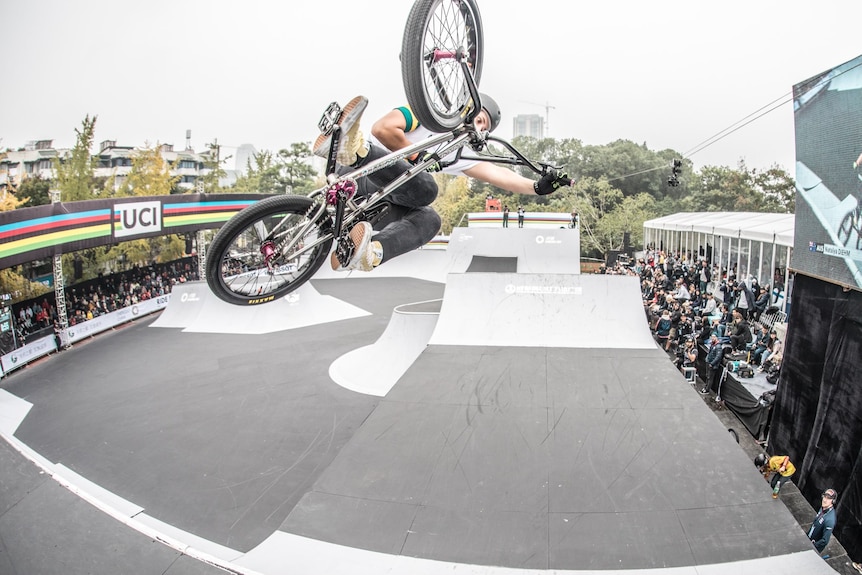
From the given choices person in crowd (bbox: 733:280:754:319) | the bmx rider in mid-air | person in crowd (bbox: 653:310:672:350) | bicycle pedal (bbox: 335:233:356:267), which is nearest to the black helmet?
the bmx rider in mid-air

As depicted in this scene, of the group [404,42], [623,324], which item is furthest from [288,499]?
[623,324]

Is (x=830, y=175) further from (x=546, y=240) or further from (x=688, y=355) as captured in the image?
(x=546, y=240)

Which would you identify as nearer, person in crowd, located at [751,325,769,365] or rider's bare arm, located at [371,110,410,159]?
rider's bare arm, located at [371,110,410,159]

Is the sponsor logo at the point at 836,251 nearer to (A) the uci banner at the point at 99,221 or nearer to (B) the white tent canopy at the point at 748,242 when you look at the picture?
(B) the white tent canopy at the point at 748,242

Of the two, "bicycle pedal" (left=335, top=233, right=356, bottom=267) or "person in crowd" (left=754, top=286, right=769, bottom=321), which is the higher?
"bicycle pedal" (left=335, top=233, right=356, bottom=267)

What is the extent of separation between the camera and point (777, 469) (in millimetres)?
5590

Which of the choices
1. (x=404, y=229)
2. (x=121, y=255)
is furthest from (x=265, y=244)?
(x=121, y=255)

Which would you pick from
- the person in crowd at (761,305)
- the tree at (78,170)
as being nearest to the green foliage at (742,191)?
the person in crowd at (761,305)

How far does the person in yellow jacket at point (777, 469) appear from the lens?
5559 millimetres

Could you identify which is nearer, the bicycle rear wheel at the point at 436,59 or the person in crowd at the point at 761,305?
the bicycle rear wheel at the point at 436,59

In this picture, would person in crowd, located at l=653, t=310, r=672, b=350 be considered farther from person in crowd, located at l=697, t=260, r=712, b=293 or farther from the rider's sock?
the rider's sock

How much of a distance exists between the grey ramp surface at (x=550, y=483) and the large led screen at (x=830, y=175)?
2.22 m

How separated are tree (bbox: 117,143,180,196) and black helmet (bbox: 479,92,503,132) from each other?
28.8 m

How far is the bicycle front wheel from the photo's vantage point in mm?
4395
